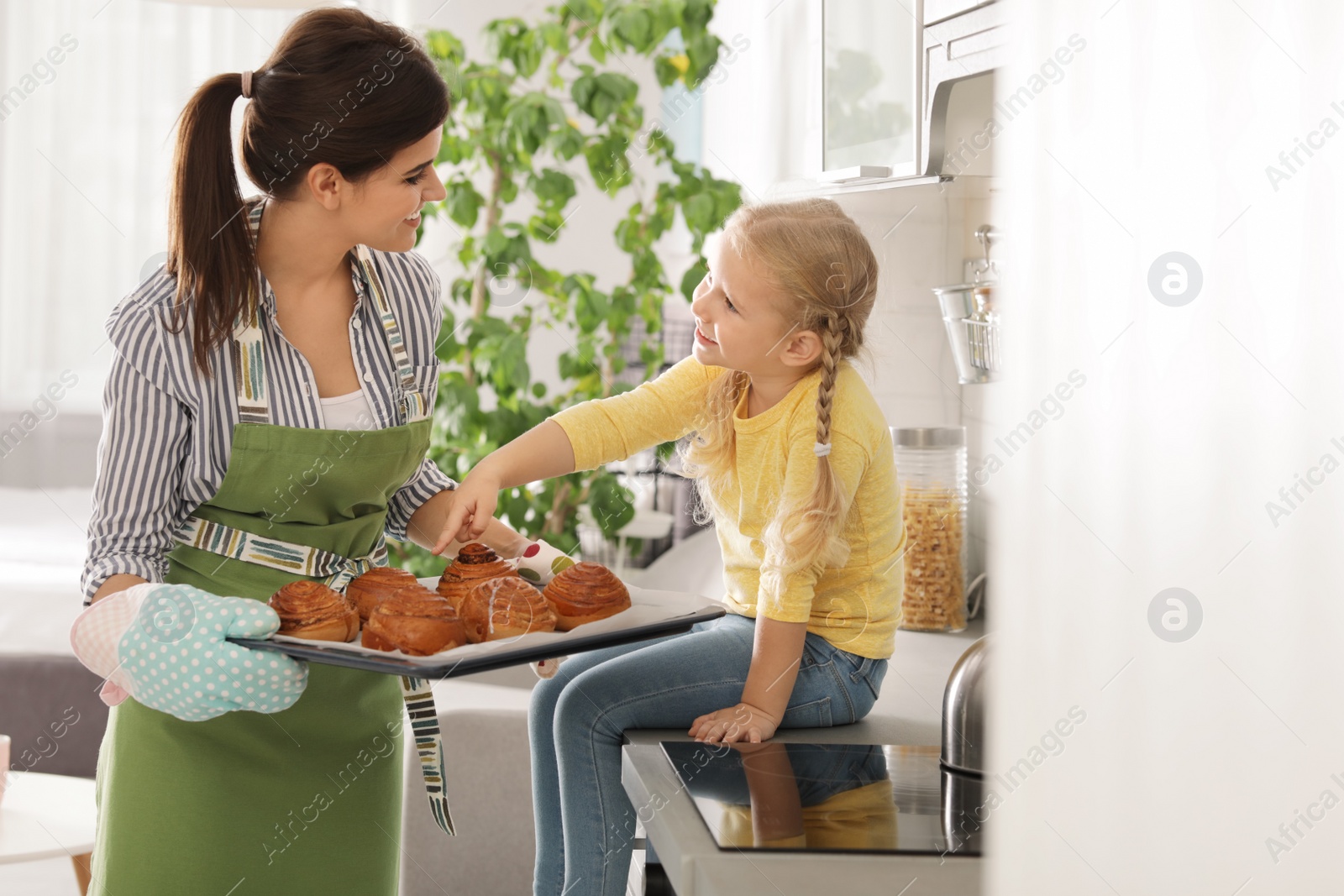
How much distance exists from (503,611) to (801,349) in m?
0.37

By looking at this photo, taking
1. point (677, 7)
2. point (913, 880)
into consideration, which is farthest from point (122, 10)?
point (913, 880)

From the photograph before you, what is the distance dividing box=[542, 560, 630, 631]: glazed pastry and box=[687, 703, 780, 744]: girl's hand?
0.45ft

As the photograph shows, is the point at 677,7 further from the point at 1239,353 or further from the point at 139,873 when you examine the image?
the point at 1239,353

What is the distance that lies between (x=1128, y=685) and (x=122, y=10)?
3.41 meters

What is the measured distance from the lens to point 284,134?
104 centimetres

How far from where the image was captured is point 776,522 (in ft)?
3.49

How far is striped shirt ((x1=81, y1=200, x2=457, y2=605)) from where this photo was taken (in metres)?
1.00

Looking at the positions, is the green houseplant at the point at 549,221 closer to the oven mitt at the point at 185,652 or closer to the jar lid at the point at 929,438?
the jar lid at the point at 929,438

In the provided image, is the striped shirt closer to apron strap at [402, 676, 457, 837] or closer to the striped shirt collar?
the striped shirt collar

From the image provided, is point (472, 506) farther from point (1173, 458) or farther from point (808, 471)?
point (1173, 458)

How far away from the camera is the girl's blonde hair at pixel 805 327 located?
1.05 metres

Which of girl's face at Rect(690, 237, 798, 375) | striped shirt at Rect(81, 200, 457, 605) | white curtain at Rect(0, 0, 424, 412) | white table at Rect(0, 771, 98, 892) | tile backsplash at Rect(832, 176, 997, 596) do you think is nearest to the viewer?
striped shirt at Rect(81, 200, 457, 605)

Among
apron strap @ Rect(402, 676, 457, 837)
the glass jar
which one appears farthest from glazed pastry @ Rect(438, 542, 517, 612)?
the glass jar

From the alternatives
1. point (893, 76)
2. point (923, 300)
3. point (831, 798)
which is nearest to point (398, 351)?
point (831, 798)
